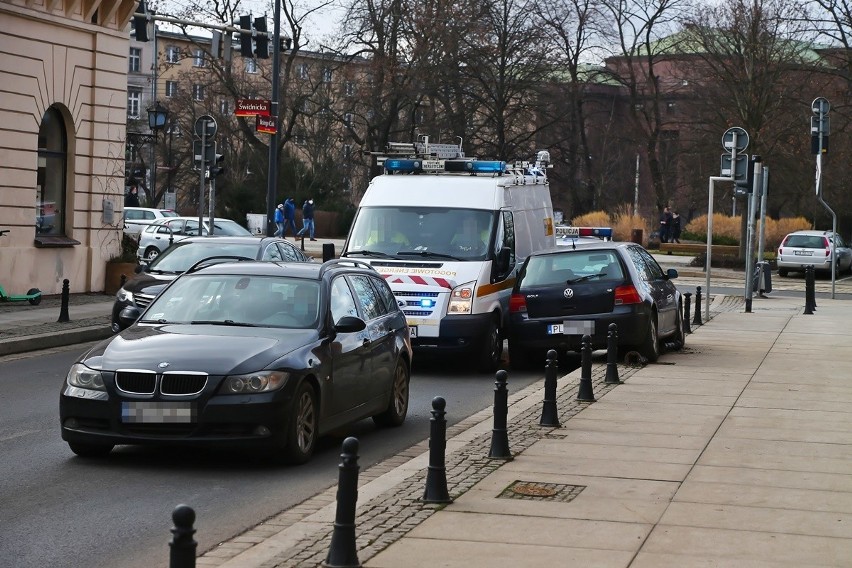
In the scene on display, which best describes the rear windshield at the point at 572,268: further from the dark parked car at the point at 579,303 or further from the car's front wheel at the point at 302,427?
the car's front wheel at the point at 302,427

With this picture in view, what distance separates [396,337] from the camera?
12.2m

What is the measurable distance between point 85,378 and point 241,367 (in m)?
1.14

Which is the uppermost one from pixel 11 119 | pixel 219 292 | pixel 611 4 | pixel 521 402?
pixel 611 4

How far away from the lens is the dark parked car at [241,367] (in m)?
9.37

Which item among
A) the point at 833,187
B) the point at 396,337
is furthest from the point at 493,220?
the point at 833,187

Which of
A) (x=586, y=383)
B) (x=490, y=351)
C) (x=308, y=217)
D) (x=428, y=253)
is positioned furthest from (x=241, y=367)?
(x=308, y=217)

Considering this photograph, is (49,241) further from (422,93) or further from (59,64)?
(422,93)

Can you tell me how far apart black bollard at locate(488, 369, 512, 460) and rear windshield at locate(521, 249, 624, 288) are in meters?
7.62

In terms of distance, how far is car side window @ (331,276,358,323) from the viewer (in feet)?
36.1

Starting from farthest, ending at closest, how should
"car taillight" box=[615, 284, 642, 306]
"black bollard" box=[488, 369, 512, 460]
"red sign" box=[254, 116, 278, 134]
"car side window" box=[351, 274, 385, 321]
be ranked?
"red sign" box=[254, 116, 278, 134]
"car taillight" box=[615, 284, 642, 306]
"car side window" box=[351, 274, 385, 321]
"black bollard" box=[488, 369, 512, 460]

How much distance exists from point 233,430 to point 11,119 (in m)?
17.4

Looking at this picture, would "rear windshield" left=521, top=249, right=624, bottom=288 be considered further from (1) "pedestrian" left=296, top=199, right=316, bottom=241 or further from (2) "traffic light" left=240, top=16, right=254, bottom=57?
(1) "pedestrian" left=296, top=199, right=316, bottom=241

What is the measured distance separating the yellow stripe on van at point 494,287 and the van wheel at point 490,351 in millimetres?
383

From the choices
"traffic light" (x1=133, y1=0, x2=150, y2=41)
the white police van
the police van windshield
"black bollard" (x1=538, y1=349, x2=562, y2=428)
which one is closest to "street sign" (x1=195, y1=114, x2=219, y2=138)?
"traffic light" (x1=133, y1=0, x2=150, y2=41)
